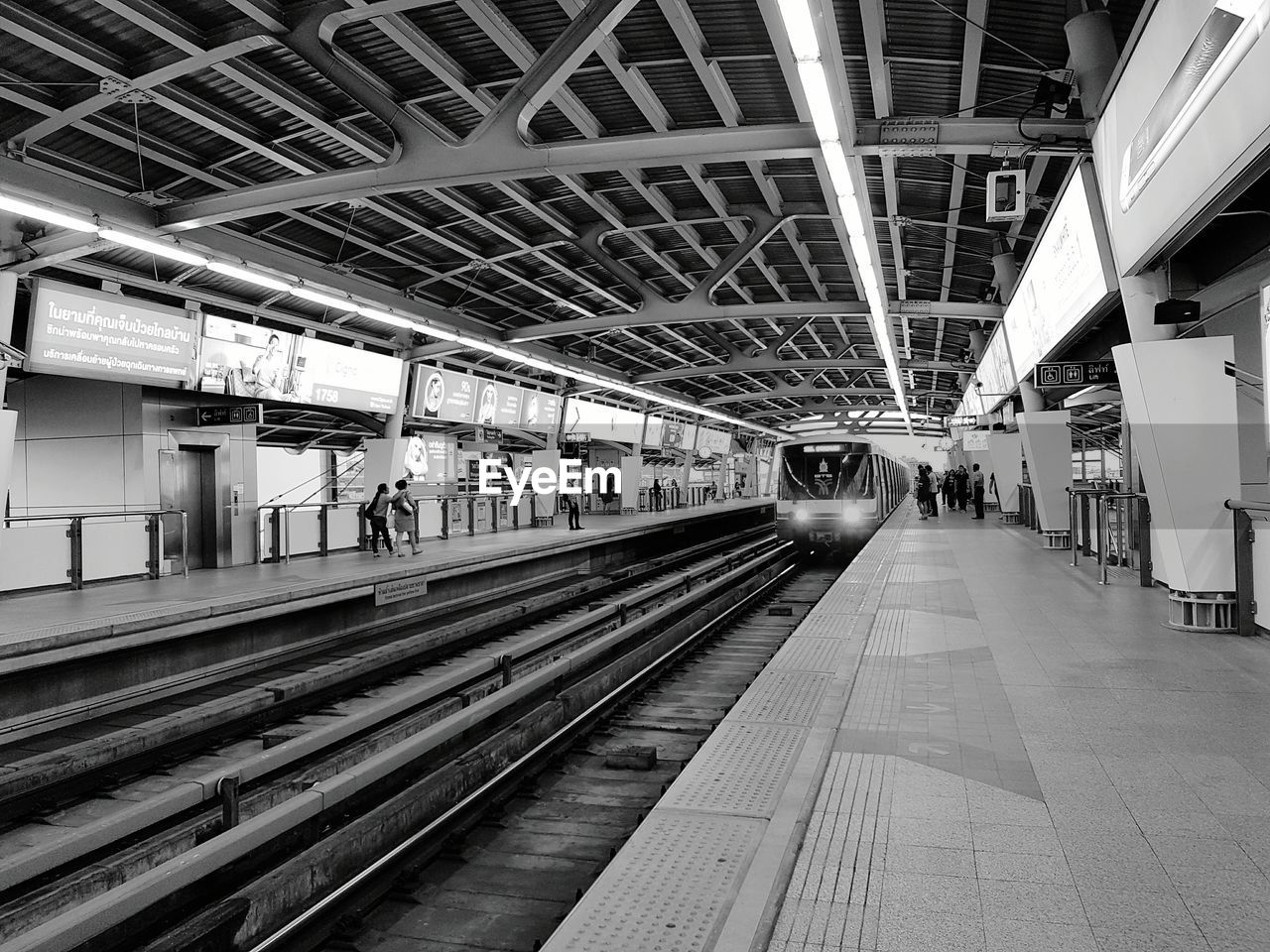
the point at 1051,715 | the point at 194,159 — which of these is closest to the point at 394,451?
the point at 194,159

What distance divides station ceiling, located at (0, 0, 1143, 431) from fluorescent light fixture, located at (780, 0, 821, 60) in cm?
13

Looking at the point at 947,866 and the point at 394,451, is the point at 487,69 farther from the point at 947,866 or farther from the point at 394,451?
the point at 394,451

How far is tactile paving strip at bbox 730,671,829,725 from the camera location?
5.74m

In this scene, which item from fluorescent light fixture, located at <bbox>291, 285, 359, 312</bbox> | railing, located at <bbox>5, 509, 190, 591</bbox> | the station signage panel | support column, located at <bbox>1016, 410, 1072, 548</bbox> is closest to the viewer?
railing, located at <bbox>5, 509, 190, 591</bbox>

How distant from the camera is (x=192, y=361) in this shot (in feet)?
43.1

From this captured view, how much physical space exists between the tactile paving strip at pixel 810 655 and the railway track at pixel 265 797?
2.67 metres

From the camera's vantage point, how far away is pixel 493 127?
779 cm

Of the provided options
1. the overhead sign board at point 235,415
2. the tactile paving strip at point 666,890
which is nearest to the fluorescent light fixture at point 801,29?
the tactile paving strip at point 666,890

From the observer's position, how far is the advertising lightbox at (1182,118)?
4.52m

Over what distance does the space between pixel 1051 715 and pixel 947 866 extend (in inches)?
97.2

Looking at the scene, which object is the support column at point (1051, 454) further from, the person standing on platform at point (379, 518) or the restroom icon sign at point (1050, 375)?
the person standing on platform at point (379, 518)

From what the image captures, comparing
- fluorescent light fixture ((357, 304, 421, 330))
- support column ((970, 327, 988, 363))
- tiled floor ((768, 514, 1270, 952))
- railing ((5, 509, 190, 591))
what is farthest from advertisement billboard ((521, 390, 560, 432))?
tiled floor ((768, 514, 1270, 952))

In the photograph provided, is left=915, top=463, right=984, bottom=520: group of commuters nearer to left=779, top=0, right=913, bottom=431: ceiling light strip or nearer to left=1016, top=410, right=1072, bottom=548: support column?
left=1016, top=410, right=1072, bottom=548: support column

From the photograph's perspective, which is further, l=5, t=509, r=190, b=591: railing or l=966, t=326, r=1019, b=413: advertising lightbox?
l=966, t=326, r=1019, b=413: advertising lightbox
